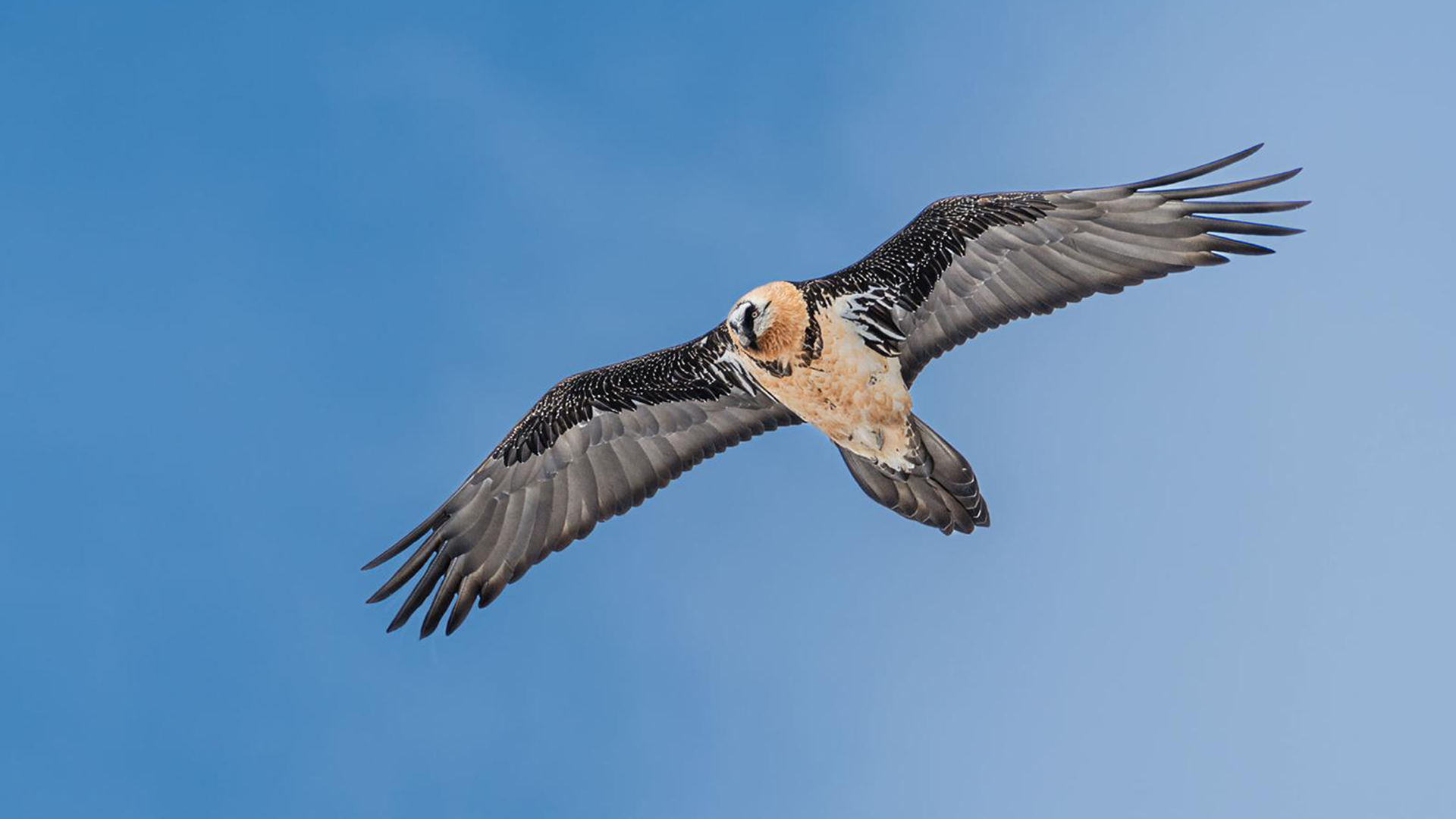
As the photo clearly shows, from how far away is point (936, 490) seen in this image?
12.9 metres

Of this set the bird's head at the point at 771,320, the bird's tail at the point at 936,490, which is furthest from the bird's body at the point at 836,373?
the bird's tail at the point at 936,490

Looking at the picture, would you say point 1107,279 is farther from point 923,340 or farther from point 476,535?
point 476,535

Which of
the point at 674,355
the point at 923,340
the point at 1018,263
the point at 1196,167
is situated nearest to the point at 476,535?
the point at 674,355

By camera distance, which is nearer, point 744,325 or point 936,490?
point 744,325

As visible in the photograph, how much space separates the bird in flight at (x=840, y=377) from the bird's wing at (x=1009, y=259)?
0.01m

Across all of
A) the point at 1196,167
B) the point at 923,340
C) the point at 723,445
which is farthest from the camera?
the point at 723,445

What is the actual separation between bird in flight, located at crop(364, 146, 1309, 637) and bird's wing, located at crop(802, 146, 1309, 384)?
15mm

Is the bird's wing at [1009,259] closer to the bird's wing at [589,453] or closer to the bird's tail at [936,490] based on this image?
the bird's tail at [936,490]

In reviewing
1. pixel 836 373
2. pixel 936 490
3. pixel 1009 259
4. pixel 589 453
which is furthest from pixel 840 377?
pixel 589 453

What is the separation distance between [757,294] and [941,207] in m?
1.96

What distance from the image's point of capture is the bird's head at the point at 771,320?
41.3 ft

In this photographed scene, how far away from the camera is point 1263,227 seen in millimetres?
11531

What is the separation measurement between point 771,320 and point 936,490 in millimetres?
2253

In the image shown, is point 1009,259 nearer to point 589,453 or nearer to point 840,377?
point 840,377
